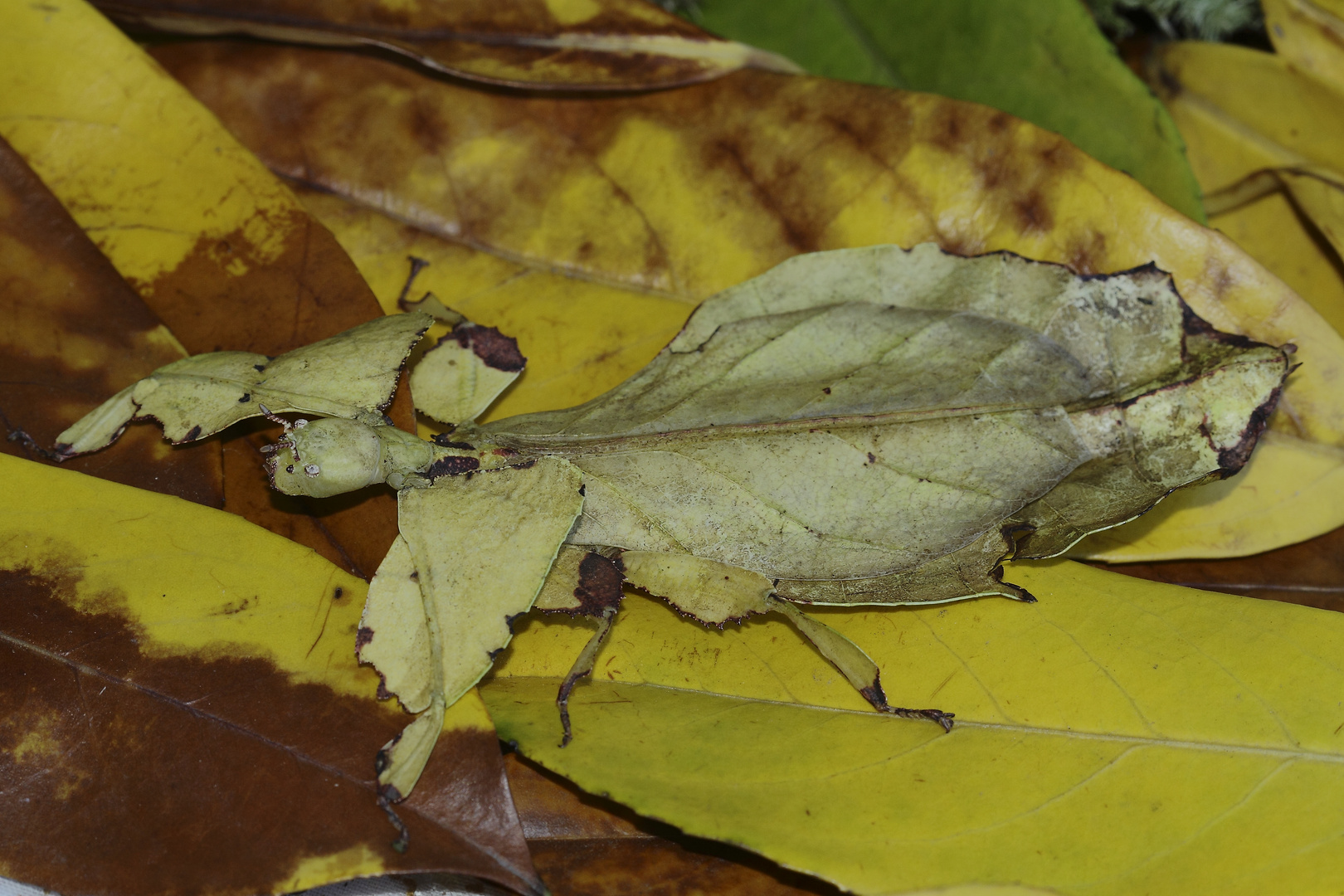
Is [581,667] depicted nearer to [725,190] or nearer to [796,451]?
[796,451]

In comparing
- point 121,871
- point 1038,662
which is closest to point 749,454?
point 1038,662

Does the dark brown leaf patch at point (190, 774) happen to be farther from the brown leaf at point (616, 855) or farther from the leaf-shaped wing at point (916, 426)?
the leaf-shaped wing at point (916, 426)

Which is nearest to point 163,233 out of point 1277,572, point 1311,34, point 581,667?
point 581,667

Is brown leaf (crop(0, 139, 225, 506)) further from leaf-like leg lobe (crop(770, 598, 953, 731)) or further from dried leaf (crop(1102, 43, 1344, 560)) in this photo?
dried leaf (crop(1102, 43, 1344, 560))

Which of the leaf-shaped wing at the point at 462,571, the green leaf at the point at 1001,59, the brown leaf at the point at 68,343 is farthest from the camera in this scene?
the green leaf at the point at 1001,59

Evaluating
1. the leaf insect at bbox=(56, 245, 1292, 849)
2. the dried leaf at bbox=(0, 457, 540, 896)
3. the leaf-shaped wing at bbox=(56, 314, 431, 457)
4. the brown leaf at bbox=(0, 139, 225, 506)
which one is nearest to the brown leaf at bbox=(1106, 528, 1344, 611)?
the leaf insect at bbox=(56, 245, 1292, 849)

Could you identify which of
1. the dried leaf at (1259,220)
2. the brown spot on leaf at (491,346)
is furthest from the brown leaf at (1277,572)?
the brown spot on leaf at (491,346)

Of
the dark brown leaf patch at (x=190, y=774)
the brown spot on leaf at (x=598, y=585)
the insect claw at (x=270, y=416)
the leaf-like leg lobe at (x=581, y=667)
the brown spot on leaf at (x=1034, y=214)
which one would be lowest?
the dark brown leaf patch at (x=190, y=774)
